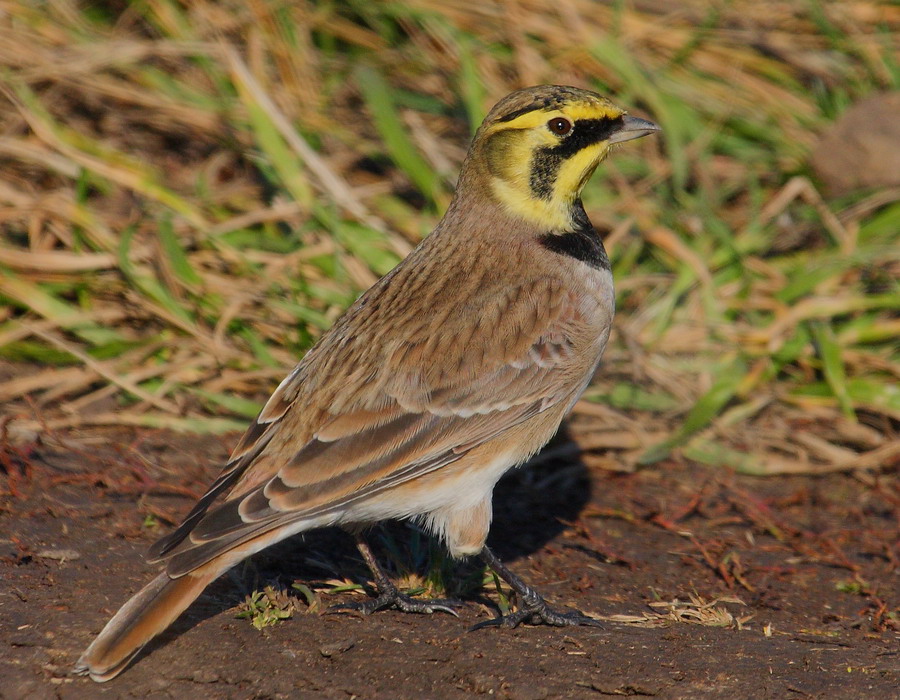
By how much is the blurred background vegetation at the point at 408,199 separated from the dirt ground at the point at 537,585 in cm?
36

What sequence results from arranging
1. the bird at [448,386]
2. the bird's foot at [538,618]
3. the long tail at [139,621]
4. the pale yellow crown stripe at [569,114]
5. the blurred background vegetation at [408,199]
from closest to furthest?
1. the long tail at [139,621]
2. the bird at [448,386]
3. the bird's foot at [538,618]
4. the pale yellow crown stripe at [569,114]
5. the blurred background vegetation at [408,199]

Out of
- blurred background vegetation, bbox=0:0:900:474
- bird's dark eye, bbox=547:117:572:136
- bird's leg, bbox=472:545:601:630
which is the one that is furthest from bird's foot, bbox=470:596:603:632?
bird's dark eye, bbox=547:117:572:136

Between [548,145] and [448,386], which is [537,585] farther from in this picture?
[548,145]

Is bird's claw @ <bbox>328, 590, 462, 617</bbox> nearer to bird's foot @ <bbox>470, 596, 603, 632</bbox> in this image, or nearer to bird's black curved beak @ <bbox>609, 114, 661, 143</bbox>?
bird's foot @ <bbox>470, 596, 603, 632</bbox>

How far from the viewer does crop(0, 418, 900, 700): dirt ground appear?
13.0 ft

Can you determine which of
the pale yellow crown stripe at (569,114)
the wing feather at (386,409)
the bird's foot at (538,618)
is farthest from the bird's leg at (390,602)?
the pale yellow crown stripe at (569,114)

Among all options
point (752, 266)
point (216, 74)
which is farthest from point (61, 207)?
point (752, 266)

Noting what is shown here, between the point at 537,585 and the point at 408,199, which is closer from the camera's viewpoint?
the point at 537,585

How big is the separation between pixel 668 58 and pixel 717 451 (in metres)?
3.75

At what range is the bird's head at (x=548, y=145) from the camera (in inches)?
197

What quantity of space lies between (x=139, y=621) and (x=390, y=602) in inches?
44.3

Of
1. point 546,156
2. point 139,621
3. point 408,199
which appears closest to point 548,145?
point 546,156

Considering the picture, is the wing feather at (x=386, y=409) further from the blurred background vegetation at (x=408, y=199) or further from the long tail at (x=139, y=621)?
the blurred background vegetation at (x=408, y=199)

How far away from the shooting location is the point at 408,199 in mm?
8039
